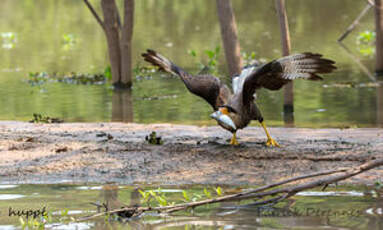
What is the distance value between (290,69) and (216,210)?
230 cm

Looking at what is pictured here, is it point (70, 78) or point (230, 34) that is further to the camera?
point (70, 78)

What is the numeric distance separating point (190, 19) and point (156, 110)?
1576 centimetres

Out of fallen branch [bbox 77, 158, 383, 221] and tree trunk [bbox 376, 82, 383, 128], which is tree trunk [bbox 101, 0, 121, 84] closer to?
tree trunk [bbox 376, 82, 383, 128]

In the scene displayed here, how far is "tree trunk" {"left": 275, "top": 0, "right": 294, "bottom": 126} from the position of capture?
11070 millimetres

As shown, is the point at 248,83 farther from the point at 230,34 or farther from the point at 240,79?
the point at 230,34

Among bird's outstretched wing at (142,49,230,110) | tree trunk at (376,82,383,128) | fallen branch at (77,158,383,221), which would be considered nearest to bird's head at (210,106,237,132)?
bird's outstretched wing at (142,49,230,110)

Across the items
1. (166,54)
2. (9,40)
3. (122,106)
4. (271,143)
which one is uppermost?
(9,40)

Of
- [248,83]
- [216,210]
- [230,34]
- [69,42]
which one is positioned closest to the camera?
[216,210]

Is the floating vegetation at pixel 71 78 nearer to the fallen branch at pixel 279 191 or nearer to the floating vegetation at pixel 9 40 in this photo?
the floating vegetation at pixel 9 40

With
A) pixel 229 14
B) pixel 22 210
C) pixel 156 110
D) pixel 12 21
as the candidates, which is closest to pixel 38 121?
pixel 156 110

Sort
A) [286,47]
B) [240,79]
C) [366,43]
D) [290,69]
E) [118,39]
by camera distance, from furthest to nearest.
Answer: [366,43] → [118,39] → [286,47] → [240,79] → [290,69]

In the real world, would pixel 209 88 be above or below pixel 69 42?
below

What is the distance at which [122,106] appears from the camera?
13383 mm

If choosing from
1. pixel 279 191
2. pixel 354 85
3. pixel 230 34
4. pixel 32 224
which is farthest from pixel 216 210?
pixel 354 85
